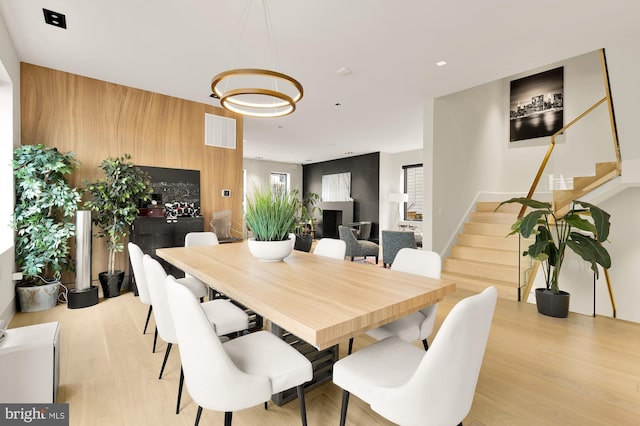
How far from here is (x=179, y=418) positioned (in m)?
1.67

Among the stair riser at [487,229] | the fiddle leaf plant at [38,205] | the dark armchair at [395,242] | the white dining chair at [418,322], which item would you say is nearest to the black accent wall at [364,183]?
the dark armchair at [395,242]

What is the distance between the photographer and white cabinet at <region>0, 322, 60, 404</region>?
1565 mm

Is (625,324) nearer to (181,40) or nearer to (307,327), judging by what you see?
(307,327)

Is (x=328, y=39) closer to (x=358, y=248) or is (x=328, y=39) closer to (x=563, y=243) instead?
(x=563, y=243)

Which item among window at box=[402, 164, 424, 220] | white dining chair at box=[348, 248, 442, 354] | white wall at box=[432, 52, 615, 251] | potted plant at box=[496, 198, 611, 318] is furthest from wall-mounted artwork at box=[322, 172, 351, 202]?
white dining chair at box=[348, 248, 442, 354]

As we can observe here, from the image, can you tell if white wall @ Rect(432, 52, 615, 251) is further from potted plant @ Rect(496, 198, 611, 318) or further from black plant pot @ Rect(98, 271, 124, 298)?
black plant pot @ Rect(98, 271, 124, 298)

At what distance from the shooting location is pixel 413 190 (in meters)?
9.06

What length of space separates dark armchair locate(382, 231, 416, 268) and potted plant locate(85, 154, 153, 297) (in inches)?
150

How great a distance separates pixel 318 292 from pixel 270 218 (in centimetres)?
80

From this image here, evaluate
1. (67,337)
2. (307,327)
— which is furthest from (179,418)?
(67,337)

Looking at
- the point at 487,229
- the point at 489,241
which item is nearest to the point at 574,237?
the point at 489,241

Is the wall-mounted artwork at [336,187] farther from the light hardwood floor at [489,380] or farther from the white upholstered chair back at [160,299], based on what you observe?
the white upholstered chair back at [160,299]

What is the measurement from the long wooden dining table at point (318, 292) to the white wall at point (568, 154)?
317 cm

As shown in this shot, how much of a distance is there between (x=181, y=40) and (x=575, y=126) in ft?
19.8
